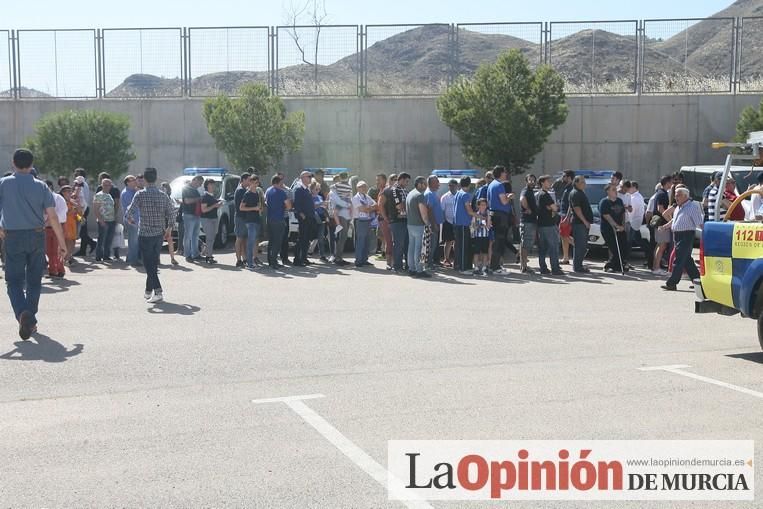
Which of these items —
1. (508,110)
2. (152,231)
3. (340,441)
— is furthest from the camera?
(508,110)

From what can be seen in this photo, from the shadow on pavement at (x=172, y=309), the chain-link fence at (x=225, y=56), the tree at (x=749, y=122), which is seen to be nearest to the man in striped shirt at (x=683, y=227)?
the shadow on pavement at (x=172, y=309)

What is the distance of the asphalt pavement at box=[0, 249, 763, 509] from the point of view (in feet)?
18.1

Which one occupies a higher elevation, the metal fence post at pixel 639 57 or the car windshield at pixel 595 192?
the metal fence post at pixel 639 57

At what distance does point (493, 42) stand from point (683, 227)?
17.1 metres

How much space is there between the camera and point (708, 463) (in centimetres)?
575

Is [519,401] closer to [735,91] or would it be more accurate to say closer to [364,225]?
[364,225]

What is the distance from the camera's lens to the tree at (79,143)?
25.6 m

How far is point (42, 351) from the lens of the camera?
30.5 feet

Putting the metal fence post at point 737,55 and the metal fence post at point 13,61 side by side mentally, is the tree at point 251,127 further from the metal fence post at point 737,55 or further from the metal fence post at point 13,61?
the metal fence post at point 737,55

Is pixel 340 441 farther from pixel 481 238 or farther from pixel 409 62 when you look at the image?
pixel 409 62

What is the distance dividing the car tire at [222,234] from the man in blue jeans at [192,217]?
3.17 m

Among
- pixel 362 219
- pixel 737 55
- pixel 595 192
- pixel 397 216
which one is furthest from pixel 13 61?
pixel 737 55

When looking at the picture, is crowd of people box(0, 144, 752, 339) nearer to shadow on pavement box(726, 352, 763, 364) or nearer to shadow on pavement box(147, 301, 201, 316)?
shadow on pavement box(147, 301, 201, 316)

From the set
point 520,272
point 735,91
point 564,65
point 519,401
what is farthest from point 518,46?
point 519,401
